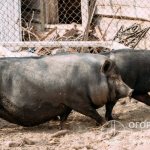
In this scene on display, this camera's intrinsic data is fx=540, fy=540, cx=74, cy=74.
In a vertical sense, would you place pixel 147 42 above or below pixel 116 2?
below

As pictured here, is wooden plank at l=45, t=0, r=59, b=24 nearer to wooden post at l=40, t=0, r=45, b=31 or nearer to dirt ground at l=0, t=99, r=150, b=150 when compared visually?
wooden post at l=40, t=0, r=45, b=31

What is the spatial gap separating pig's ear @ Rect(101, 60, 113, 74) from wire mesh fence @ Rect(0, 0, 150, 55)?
2.17 meters

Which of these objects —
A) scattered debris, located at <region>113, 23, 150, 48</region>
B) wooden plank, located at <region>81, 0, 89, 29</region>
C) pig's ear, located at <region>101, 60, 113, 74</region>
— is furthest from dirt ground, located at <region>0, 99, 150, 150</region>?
wooden plank, located at <region>81, 0, 89, 29</region>

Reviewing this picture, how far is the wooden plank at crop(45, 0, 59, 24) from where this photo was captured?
10.4 metres

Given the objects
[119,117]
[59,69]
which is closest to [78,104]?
[59,69]

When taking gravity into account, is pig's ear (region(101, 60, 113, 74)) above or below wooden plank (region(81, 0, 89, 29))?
below

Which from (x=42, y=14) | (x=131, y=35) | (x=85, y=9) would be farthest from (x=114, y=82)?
(x=42, y=14)

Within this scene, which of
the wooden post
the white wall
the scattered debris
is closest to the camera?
the scattered debris

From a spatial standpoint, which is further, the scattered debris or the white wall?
the white wall

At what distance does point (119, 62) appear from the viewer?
5395 mm

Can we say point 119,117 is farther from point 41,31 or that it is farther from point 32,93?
point 41,31

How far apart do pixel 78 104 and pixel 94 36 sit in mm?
4911

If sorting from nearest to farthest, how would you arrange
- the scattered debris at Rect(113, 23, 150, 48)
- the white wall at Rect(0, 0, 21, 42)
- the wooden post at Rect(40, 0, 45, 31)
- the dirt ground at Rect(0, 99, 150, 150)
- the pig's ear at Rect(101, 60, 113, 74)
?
the dirt ground at Rect(0, 99, 150, 150) < the pig's ear at Rect(101, 60, 113, 74) < the scattered debris at Rect(113, 23, 150, 48) < the white wall at Rect(0, 0, 21, 42) < the wooden post at Rect(40, 0, 45, 31)

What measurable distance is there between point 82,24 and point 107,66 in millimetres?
5027
